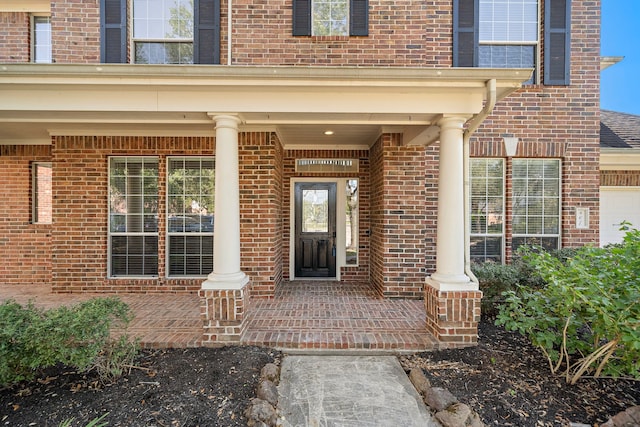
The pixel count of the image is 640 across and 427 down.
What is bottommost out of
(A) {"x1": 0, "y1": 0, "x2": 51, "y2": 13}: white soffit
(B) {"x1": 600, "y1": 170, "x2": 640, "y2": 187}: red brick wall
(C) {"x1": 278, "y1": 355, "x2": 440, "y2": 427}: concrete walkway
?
(C) {"x1": 278, "y1": 355, "x2": 440, "y2": 427}: concrete walkway

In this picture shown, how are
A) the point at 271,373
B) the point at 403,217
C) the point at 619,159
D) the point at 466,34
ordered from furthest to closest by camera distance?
the point at 619,159, the point at 466,34, the point at 403,217, the point at 271,373

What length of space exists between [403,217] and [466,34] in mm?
3031

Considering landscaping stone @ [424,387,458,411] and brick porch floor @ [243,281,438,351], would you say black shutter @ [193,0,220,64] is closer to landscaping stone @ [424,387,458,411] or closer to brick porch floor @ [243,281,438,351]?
brick porch floor @ [243,281,438,351]

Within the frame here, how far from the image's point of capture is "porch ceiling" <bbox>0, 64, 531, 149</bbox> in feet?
10.2

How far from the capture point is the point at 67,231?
5.05 metres

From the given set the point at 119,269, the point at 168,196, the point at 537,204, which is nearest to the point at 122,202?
the point at 168,196

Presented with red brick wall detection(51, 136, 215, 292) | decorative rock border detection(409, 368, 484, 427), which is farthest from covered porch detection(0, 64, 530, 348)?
red brick wall detection(51, 136, 215, 292)

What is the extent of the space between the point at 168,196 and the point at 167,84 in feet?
8.13

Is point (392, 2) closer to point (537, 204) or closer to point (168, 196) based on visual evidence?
point (537, 204)

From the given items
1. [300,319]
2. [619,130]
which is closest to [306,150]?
[300,319]

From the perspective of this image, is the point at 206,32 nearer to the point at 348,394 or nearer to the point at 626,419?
the point at 348,394

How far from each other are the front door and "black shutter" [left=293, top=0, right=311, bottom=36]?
2.51 meters

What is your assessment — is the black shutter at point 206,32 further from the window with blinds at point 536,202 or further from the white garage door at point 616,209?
the white garage door at point 616,209

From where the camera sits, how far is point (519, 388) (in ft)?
8.68
